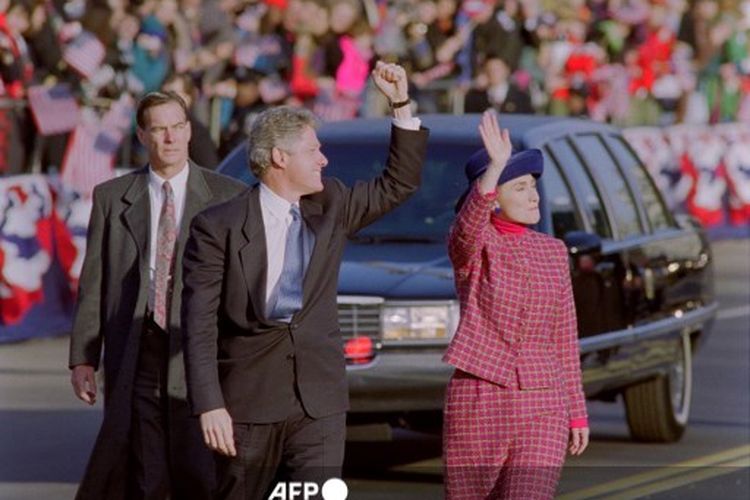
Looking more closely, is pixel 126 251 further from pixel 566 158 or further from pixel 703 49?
Result: pixel 703 49

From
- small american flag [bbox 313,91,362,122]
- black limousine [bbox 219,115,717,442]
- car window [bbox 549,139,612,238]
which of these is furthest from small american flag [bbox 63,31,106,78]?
car window [bbox 549,139,612,238]

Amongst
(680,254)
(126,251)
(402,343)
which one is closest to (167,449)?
(126,251)

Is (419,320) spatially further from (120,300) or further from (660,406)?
A: (120,300)

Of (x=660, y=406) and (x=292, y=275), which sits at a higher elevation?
(x=292, y=275)

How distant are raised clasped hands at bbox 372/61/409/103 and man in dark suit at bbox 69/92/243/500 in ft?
3.58

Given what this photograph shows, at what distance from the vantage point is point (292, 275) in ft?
24.1

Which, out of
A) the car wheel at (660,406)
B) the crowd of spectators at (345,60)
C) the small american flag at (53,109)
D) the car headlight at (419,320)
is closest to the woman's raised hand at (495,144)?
the car headlight at (419,320)

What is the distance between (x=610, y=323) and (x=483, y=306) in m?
4.68

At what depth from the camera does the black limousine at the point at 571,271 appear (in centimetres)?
1130

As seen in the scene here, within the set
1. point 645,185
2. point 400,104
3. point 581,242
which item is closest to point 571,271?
point 581,242

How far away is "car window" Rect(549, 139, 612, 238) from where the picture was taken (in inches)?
498

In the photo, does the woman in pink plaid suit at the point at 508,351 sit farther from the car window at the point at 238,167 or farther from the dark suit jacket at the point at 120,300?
the car window at the point at 238,167

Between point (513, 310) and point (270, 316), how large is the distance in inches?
31.2

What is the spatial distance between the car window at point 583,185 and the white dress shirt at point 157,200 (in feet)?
14.4
